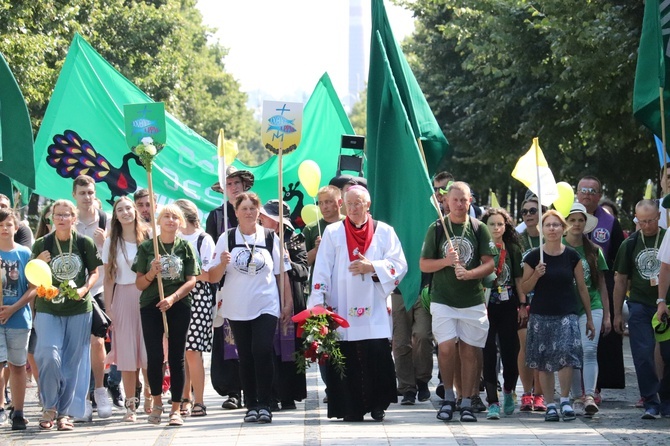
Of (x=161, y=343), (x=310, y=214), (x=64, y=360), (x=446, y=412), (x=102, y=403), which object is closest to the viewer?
(x=446, y=412)

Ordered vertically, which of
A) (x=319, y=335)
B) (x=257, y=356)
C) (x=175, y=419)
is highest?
(x=319, y=335)

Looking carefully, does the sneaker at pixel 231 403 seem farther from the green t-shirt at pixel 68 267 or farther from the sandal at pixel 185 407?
the green t-shirt at pixel 68 267

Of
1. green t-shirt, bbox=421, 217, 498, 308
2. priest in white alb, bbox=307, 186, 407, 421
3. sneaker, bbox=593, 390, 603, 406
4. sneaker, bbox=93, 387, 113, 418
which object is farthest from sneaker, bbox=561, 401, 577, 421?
sneaker, bbox=93, 387, 113, 418

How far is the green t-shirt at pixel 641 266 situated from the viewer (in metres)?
11.5

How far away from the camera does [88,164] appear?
14438 mm

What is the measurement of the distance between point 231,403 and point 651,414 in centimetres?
364

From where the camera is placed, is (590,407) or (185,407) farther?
(185,407)

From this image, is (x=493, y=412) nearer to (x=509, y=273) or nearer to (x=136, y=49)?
(x=509, y=273)

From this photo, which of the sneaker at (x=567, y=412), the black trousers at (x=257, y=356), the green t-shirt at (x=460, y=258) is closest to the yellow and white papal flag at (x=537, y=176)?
the green t-shirt at (x=460, y=258)

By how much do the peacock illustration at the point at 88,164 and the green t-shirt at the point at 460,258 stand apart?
15.1 feet

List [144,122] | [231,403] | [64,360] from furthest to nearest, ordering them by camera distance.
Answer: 1. [231,403]
2. [144,122]
3. [64,360]

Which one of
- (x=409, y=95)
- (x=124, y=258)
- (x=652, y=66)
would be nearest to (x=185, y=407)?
(x=124, y=258)

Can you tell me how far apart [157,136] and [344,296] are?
2.10 metres

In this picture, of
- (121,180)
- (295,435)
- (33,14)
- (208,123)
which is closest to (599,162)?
(33,14)
